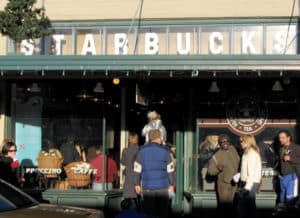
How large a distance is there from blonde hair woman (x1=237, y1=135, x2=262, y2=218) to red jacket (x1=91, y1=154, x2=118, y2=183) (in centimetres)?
320

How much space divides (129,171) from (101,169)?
1418 mm

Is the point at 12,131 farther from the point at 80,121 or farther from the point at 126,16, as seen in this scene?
the point at 126,16

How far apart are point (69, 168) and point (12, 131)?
1516 millimetres

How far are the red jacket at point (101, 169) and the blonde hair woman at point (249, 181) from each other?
126 inches

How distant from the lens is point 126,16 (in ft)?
44.9

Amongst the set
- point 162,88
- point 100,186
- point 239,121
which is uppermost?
point 162,88

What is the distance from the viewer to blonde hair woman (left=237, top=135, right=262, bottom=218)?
11.2 m

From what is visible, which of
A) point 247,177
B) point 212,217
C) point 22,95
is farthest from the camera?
point 22,95

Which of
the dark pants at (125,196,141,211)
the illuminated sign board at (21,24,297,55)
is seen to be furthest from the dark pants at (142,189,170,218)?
the illuminated sign board at (21,24,297,55)

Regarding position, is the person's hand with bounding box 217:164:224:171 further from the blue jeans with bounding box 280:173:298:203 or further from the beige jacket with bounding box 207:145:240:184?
the blue jeans with bounding box 280:173:298:203

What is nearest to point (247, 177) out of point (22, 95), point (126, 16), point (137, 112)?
point (137, 112)

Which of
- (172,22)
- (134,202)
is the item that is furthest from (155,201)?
(172,22)

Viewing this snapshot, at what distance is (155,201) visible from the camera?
10633 millimetres

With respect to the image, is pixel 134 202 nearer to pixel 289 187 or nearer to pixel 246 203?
pixel 246 203
